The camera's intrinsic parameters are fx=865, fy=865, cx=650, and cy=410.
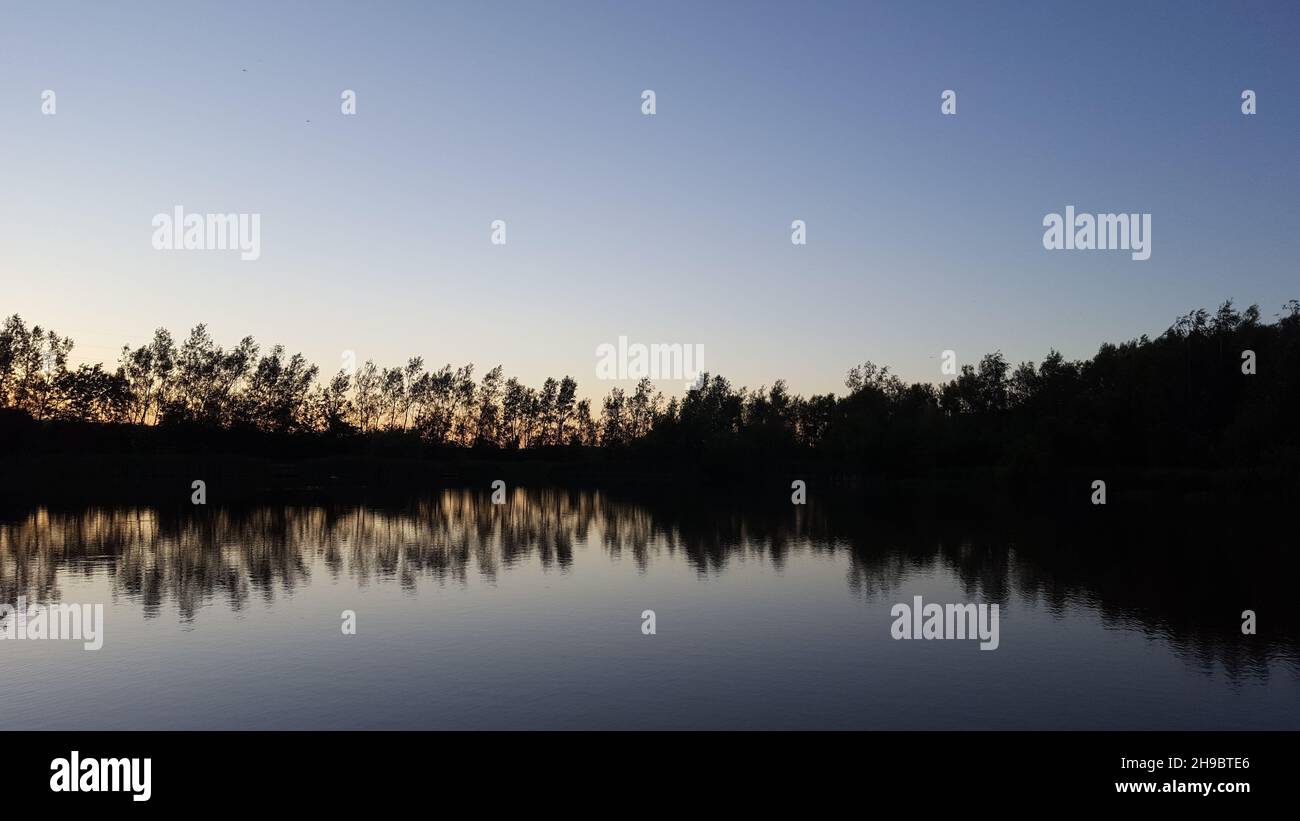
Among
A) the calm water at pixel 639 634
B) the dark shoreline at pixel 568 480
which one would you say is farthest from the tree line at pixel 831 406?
the calm water at pixel 639 634

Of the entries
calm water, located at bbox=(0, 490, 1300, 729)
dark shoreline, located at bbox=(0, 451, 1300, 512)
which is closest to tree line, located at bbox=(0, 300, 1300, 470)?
dark shoreline, located at bbox=(0, 451, 1300, 512)

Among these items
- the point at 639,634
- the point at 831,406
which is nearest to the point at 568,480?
the point at 831,406

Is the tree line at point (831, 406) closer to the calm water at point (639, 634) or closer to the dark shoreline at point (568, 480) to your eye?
the dark shoreline at point (568, 480)

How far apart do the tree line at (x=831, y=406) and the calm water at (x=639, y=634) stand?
5435 cm

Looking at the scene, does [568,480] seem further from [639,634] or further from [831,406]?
[639,634]

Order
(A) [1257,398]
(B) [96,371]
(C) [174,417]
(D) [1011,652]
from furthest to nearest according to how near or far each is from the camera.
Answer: (C) [174,417]
(B) [96,371]
(A) [1257,398]
(D) [1011,652]

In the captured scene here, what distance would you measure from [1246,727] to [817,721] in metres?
7.44

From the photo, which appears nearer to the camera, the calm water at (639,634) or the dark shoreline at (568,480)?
the calm water at (639,634)

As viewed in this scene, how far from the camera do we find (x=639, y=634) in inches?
896

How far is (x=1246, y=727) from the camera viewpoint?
49.4 feet

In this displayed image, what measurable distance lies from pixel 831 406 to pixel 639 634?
533 feet

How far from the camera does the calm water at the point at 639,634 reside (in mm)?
15969
